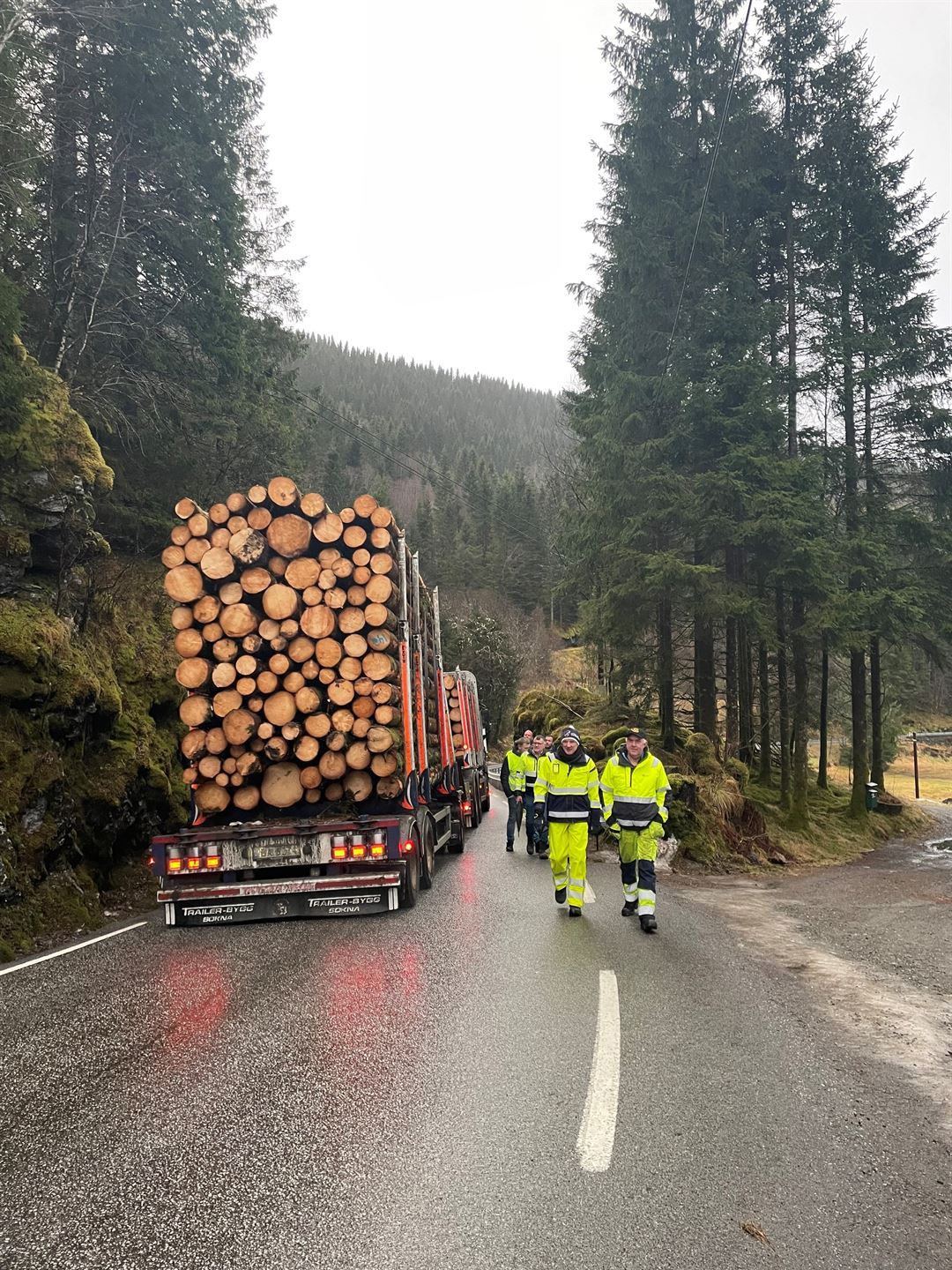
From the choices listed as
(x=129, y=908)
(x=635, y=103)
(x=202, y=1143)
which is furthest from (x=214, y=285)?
(x=202, y=1143)

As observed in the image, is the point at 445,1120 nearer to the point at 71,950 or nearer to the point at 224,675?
the point at 71,950

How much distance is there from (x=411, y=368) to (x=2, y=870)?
13225cm

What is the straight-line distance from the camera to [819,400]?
758 inches

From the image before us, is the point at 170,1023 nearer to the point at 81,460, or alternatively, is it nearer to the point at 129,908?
the point at 129,908

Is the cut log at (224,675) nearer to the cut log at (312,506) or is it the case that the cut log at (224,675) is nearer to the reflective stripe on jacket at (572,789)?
the cut log at (312,506)

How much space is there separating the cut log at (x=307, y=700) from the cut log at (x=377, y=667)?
0.57 meters

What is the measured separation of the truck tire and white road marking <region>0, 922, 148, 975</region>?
2.57m

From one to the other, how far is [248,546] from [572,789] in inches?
167

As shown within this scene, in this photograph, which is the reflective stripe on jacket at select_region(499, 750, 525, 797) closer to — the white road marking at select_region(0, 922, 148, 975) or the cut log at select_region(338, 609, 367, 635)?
the cut log at select_region(338, 609, 367, 635)

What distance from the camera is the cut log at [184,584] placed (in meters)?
8.11

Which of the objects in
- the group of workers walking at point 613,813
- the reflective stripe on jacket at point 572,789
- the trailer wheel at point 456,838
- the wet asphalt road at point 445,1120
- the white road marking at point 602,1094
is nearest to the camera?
the wet asphalt road at point 445,1120

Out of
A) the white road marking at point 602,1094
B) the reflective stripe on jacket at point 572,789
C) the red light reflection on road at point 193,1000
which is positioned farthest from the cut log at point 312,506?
the white road marking at point 602,1094

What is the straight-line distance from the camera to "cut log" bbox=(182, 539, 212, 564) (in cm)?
821

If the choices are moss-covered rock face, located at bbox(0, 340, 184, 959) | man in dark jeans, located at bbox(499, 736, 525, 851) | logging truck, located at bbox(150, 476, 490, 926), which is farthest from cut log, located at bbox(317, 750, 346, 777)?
man in dark jeans, located at bbox(499, 736, 525, 851)
